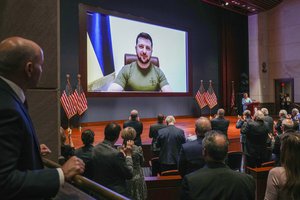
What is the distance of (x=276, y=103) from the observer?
53.1 ft

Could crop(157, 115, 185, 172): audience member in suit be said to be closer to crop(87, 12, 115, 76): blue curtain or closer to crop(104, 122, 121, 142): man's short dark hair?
crop(104, 122, 121, 142): man's short dark hair

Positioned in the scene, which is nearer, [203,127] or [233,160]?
[203,127]

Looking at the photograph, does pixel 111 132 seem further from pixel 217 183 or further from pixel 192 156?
pixel 217 183

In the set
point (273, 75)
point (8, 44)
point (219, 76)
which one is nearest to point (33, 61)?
point (8, 44)

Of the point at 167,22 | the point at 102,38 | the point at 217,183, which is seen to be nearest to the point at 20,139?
the point at 217,183

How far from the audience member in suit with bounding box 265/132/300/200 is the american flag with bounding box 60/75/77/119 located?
7.73 metres

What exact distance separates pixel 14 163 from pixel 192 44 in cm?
1400

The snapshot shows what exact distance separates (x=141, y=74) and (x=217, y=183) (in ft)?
34.0

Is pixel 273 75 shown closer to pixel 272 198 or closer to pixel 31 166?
pixel 272 198

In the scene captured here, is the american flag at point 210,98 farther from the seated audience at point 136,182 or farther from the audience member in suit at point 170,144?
the seated audience at point 136,182

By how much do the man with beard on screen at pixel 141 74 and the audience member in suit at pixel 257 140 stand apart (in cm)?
655

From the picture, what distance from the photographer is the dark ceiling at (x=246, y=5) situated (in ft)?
44.5

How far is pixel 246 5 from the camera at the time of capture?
14211mm

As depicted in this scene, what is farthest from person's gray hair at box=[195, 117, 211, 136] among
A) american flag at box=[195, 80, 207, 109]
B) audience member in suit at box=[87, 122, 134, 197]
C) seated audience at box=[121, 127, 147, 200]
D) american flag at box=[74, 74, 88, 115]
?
american flag at box=[195, 80, 207, 109]
